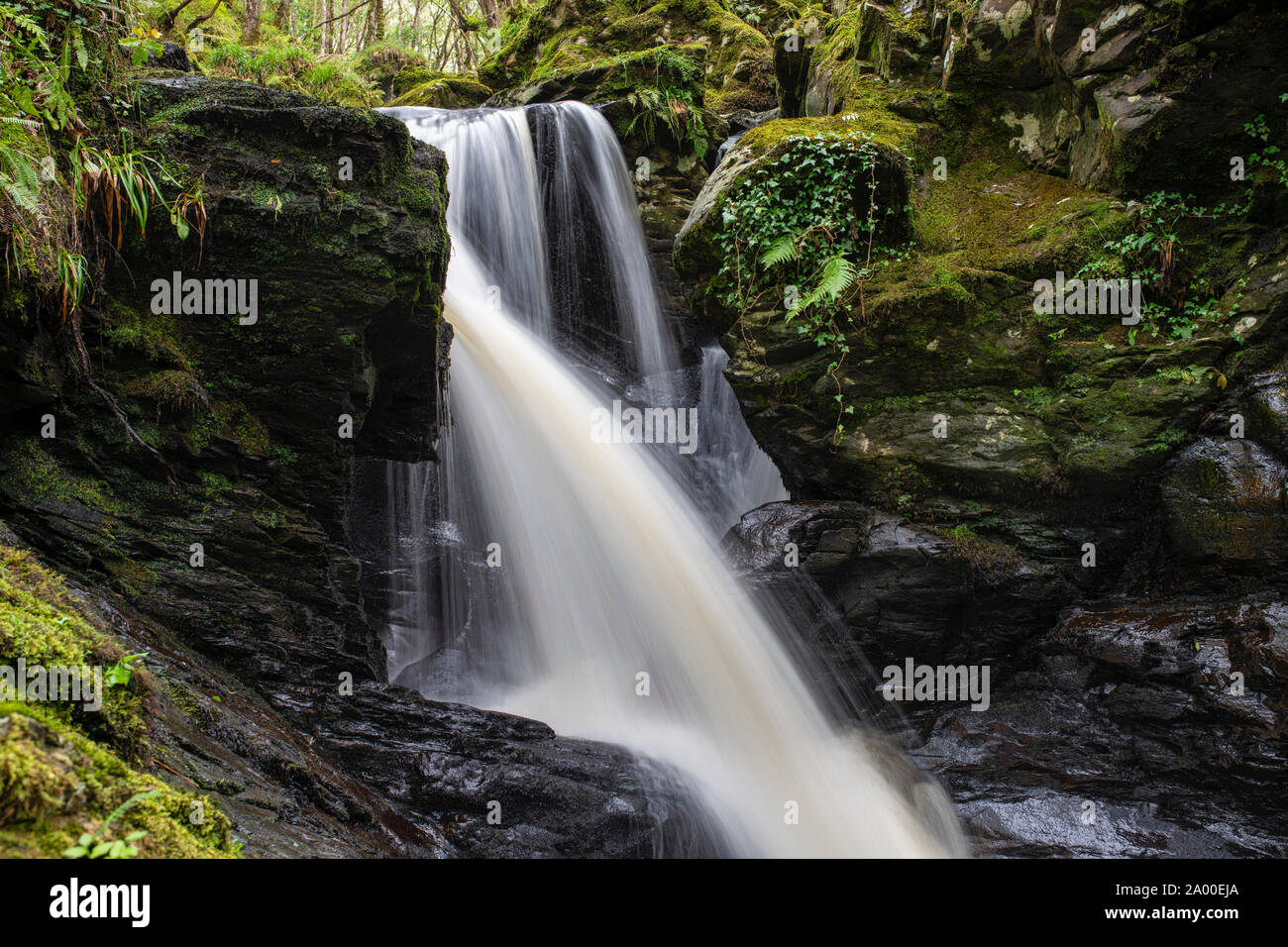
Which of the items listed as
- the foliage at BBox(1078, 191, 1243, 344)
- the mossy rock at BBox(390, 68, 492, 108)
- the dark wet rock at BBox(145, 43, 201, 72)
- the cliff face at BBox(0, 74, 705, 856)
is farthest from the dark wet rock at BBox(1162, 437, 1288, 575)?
the mossy rock at BBox(390, 68, 492, 108)

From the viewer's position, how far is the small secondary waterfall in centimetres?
586

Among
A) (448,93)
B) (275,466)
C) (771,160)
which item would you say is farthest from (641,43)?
(275,466)

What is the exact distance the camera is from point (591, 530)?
753 cm

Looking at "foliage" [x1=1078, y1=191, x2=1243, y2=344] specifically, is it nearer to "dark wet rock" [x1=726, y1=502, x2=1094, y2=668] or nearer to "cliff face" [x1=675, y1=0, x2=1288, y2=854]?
"cliff face" [x1=675, y1=0, x2=1288, y2=854]

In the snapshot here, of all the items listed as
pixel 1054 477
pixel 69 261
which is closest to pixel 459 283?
pixel 69 261

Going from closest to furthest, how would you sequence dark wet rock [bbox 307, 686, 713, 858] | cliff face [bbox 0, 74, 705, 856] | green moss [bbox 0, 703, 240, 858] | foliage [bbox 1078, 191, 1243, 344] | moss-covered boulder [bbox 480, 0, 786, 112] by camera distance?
green moss [bbox 0, 703, 240, 858], cliff face [bbox 0, 74, 705, 856], dark wet rock [bbox 307, 686, 713, 858], foliage [bbox 1078, 191, 1243, 344], moss-covered boulder [bbox 480, 0, 786, 112]

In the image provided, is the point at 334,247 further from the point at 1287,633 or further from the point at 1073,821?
the point at 1287,633

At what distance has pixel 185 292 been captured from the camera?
5.05 metres

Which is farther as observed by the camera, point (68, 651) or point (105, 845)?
point (68, 651)

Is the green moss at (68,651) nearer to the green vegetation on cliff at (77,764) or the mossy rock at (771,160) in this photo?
the green vegetation on cliff at (77,764)

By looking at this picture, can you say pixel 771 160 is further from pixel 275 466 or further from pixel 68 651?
pixel 68 651

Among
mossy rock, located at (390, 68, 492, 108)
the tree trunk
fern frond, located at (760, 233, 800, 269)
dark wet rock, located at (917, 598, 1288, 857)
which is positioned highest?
the tree trunk

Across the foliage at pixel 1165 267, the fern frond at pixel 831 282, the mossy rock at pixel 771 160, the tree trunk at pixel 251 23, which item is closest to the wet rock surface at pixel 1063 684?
the fern frond at pixel 831 282

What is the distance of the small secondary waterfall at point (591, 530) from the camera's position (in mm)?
5855
